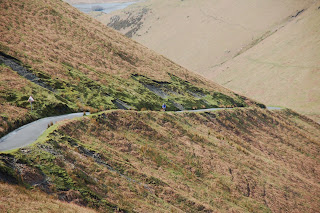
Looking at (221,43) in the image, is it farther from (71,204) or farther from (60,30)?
(71,204)

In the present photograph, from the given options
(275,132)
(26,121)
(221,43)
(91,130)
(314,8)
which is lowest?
(26,121)

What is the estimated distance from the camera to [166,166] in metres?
23.8

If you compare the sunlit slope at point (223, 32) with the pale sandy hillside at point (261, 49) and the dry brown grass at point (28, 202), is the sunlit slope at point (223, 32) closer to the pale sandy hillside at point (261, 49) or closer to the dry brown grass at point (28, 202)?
the pale sandy hillside at point (261, 49)

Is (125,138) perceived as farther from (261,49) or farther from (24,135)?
(261,49)

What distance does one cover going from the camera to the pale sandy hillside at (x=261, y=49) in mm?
105562

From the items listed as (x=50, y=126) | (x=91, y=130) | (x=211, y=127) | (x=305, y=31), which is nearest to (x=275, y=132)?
(x=211, y=127)

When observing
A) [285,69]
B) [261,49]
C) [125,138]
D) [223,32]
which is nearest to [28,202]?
[125,138]

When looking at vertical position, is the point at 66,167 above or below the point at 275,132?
below

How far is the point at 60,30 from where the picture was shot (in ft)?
161

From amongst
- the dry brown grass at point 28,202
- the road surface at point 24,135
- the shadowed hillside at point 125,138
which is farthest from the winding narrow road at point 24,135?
the dry brown grass at point 28,202

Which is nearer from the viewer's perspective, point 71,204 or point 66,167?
point 71,204

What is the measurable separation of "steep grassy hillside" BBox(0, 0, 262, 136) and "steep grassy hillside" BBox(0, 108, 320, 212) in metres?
4.69

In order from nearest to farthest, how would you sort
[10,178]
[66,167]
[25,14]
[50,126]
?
[10,178] → [66,167] → [50,126] → [25,14]

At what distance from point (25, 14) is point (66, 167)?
131 feet
